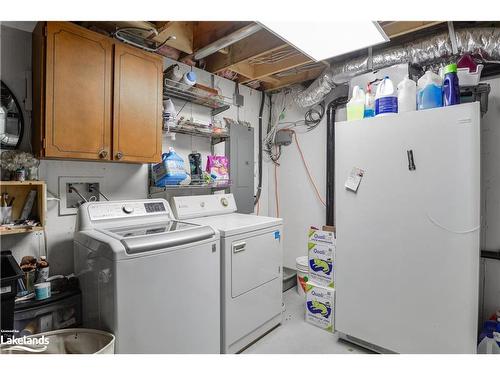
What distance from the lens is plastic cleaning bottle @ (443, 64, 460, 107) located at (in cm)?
171

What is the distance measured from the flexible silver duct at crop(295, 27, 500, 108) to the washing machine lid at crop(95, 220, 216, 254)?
189 centimetres

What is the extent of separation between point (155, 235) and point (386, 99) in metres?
1.81

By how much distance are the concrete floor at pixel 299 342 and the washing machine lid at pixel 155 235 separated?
1.07 m

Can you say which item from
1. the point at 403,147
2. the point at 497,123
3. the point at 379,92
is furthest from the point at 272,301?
the point at 497,123

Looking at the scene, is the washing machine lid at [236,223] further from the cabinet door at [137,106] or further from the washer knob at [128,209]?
the cabinet door at [137,106]

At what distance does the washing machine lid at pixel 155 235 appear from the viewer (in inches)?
57.3

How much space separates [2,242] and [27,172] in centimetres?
47

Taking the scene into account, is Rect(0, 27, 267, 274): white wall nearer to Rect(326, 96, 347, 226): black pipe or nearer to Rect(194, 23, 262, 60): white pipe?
Rect(194, 23, 262, 60): white pipe

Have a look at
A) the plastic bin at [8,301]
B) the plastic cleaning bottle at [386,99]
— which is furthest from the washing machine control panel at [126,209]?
the plastic cleaning bottle at [386,99]

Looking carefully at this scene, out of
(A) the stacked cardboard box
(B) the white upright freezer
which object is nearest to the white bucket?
(A) the stacked cardboard box

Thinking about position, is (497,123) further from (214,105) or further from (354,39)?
(214,105)

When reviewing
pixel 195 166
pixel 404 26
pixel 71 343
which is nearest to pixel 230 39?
pixel 195 166

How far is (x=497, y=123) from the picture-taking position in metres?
2.09
